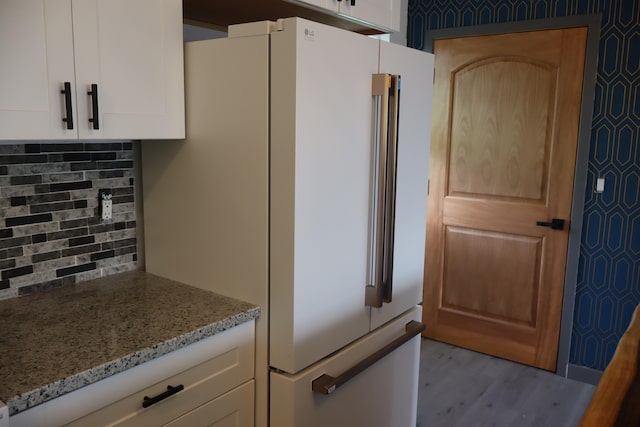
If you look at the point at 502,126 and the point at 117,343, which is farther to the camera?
the point at 502,126

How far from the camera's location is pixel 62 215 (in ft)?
5.99

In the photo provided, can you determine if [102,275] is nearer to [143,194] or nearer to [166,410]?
[143,194]

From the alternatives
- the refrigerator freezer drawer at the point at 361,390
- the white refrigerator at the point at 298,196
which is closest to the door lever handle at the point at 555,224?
the refrigerator freezer drawer at the point at 361,390

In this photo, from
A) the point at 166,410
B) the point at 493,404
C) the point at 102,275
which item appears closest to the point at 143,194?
the point at 102,275

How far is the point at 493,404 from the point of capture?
115 inches

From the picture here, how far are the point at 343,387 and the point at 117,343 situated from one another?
0.81m

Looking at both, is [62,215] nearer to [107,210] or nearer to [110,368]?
[107,210]

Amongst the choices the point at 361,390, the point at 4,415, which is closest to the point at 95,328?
the point at 4,415

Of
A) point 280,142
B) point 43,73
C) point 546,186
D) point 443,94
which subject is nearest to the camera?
point 43,73

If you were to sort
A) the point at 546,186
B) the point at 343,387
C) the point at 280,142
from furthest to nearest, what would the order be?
the point at 546,186 → the point at 343,387 → the point at 280,142

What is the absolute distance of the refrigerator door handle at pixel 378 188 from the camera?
179 centimetres

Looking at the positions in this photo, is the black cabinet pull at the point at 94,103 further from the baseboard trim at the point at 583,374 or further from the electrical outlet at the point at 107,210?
the baseboard trim at the point at 583,374

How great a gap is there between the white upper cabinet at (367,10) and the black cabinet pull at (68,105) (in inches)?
29.8

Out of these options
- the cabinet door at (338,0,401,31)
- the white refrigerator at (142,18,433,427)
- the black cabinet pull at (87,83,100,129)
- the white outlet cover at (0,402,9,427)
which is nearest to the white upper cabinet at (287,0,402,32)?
the cabinet door at (338,0,401,31)
